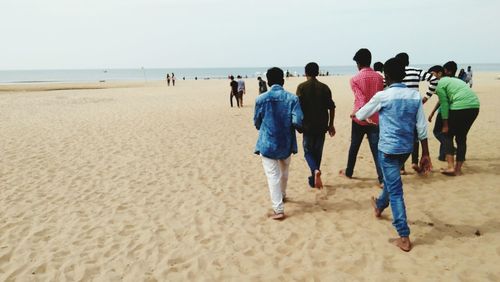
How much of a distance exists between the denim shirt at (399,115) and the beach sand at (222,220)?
1.18 m

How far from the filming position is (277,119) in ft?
14.6

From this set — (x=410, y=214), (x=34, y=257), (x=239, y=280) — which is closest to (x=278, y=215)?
(x=239, y=280)

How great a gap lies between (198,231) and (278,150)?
1458 millimetres

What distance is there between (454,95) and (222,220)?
422cm

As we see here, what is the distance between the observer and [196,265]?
145 inches

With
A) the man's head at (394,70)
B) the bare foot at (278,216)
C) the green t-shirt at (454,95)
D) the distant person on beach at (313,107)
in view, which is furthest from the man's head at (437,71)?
the bare foot at (278,216)

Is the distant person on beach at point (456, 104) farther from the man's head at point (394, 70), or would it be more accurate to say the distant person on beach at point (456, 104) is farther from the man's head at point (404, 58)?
the man's head at point (394, 70)

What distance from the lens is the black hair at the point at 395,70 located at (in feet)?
12.3

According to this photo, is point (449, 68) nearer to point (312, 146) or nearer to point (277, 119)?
point (312, 146)

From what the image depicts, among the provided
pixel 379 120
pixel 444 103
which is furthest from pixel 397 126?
pixel 444 103

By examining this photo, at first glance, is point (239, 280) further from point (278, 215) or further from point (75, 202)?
point (75, 202)

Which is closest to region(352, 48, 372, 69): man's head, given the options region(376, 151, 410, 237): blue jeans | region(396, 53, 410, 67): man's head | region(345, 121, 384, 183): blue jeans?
region(396, 53, 410, 67): man's head

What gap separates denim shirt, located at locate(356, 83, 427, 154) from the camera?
11.9 feet

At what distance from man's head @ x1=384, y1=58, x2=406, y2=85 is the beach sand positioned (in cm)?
185
